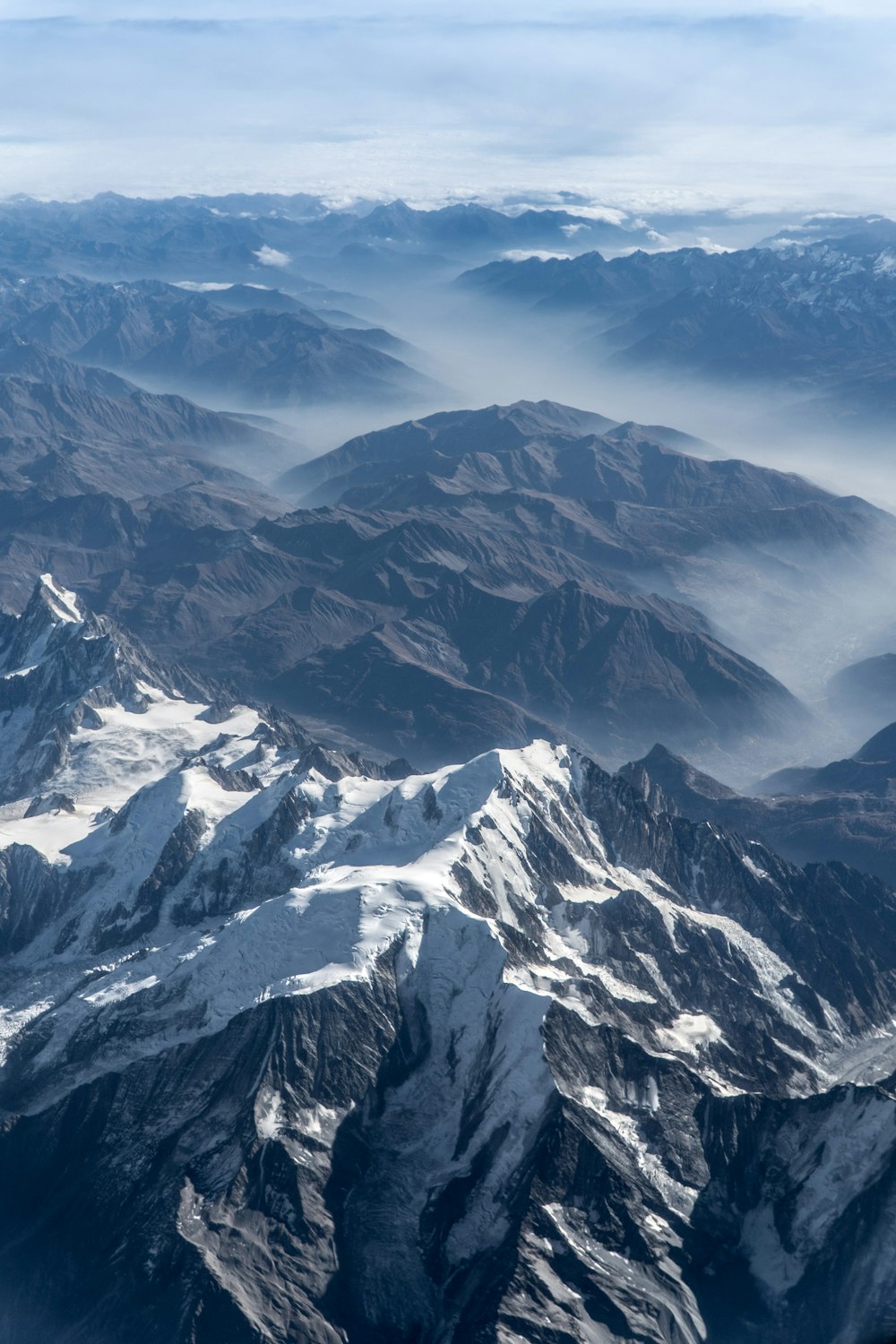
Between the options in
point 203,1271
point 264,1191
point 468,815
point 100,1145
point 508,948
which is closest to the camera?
point 203,1271

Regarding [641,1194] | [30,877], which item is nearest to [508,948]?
[641,1194]

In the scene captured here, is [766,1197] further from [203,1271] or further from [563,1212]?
[203,1271]

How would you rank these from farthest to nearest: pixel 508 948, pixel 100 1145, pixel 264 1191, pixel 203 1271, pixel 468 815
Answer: pixel 468 815 → pixel 508 948 → pixel 100 1145 → pixel 264 1191 → pixel 203 1271

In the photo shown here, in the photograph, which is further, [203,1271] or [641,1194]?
[641,1194]

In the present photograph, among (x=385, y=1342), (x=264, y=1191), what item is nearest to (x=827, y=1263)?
(x=385, y=1342)

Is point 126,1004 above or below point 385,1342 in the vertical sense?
above

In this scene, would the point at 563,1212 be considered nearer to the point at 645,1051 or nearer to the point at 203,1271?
the point at 645,1051
